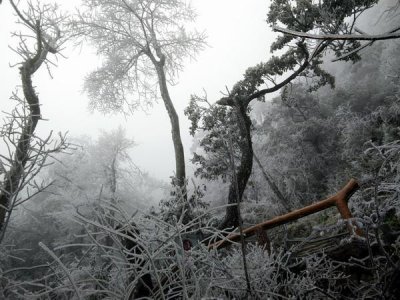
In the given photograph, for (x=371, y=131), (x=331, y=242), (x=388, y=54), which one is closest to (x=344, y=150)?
(x=371, y=131)

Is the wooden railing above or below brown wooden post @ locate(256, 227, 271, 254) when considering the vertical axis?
above

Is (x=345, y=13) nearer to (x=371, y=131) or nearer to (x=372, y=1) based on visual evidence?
(x=372, y=1)

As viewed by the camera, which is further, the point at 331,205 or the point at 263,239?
the point at 263,239

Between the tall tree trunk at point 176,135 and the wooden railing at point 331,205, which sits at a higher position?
the tall tree trunk at point 176,135

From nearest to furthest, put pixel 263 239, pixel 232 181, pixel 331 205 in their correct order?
Answer: pixel 331 205 → pixel 263 239 → pixel 232 181

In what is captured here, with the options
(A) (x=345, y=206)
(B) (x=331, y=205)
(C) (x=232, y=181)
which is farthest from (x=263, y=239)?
(C) (x=232, y=181)

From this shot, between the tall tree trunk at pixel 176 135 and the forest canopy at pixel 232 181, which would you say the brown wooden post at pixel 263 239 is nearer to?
the forest canopy at pixel 232 181

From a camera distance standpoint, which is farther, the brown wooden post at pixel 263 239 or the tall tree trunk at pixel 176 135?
the tall tree trunk at pixel 176 135

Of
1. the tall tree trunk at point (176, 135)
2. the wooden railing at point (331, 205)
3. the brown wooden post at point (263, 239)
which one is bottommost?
the brown wooden post at point (263, 239)

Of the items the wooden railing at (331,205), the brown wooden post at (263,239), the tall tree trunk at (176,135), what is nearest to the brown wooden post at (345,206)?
the wooden railing at (331,205)

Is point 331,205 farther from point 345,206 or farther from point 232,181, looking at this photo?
point 232,181

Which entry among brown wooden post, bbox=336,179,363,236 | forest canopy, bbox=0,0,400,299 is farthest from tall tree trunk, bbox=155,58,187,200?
brown wooden post, bbox=336,179,363,236

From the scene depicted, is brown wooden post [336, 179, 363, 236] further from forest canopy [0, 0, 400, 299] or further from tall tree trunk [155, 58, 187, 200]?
tall tree trunk [155, 58, 187, 200]

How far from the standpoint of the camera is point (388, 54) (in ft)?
70.2
